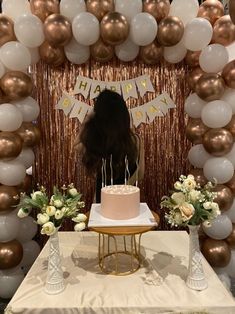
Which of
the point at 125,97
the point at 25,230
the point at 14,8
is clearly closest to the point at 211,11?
the point at 125,97

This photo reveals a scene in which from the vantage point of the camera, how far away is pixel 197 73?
8.43 ft

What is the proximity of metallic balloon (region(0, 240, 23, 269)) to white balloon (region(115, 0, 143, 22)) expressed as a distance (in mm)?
1874

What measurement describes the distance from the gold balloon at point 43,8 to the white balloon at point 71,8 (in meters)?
0.06

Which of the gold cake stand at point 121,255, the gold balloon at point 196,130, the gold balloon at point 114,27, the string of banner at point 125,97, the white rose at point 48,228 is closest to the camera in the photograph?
the white rose at point 48,228

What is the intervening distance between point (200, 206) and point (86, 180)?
1.65 metres

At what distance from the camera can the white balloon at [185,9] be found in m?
2.44

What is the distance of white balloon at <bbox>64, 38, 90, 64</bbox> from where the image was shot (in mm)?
2504

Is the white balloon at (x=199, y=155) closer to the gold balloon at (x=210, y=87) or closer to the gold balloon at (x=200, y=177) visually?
the gold balloon at (x=200, y=177)

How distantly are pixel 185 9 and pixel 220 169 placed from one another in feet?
3.96

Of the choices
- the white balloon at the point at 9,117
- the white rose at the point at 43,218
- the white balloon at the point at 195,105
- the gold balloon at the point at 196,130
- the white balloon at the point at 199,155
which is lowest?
the white rose at the point at 43,218

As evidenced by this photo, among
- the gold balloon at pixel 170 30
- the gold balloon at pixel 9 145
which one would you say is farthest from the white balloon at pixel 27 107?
the gold balloon at pixel 170 30

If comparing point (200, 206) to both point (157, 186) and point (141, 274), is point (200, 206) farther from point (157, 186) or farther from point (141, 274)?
point (157, 186)

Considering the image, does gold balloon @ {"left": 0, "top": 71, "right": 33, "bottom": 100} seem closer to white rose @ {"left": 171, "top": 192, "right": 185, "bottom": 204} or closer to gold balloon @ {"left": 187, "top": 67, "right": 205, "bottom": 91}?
gold balloon @ {"left": 187, "top": 67, "right": 205, "bottom": 91}

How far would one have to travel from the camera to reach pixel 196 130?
8.34 feet
